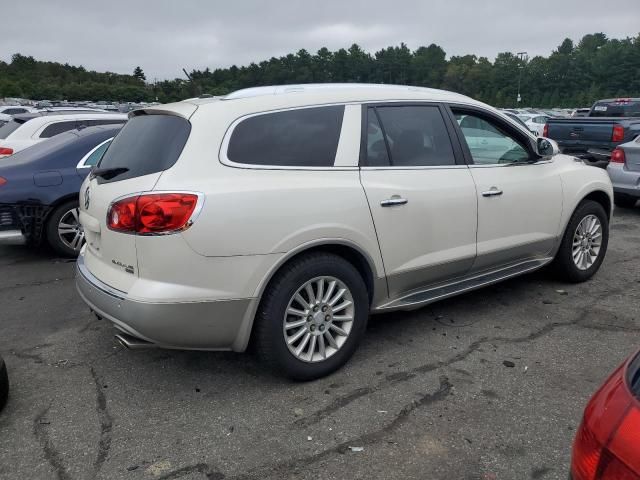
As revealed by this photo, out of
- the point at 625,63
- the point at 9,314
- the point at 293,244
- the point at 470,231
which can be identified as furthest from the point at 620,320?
the point at 625,63

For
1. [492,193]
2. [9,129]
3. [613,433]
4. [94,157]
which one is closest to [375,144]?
[492,193]

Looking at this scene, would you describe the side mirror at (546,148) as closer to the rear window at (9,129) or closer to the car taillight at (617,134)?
the car taillight at (617,134)

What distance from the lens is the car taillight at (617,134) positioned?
1016cm

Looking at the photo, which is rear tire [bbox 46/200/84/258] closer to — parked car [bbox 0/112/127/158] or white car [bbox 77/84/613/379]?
white car [bbox 77/84/613/379]

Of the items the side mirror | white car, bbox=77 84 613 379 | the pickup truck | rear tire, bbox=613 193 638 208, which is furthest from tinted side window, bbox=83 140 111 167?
the pickup truck

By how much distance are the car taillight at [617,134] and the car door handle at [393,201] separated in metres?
8.41

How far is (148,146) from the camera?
3244mm

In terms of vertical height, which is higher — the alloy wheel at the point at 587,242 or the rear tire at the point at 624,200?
the alloy wheel at the point at 587,242

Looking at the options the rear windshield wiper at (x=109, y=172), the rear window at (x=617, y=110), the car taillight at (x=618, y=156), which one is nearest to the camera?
the rear windshield wiper at (x=109, y=172)

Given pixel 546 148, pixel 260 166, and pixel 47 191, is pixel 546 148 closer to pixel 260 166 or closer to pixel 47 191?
pixel 260 166

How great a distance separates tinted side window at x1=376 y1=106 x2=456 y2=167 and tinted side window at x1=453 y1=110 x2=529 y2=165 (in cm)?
26

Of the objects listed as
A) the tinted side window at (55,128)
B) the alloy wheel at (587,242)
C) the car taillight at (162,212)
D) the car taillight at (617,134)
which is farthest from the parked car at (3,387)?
the car taillight at (617,134)

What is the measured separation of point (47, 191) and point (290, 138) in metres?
3.83

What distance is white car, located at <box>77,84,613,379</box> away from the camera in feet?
9.55
